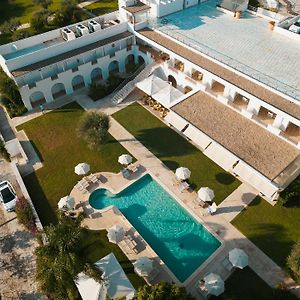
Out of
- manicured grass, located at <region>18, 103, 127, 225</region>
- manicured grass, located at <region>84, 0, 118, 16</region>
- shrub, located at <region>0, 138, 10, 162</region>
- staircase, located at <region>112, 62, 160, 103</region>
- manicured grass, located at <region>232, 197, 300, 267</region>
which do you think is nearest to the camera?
manicured grass, located at <region>232, 197, 300, 267</region>

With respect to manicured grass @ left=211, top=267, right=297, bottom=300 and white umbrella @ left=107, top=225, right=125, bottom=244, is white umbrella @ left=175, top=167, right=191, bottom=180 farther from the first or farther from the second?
manicured grass @ left=211, top=267, right=297, bottom=300

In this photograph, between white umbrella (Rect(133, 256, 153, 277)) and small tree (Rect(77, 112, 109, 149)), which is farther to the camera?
small tree (Rect(77, 112, 109, 149))

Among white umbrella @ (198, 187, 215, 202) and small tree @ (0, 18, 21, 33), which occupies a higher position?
small tree @ (0, 18, 21, 33)

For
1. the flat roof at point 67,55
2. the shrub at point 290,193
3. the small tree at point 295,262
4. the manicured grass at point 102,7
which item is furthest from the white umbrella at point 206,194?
the manicured grass at point 102,7

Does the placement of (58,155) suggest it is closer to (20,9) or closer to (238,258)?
(238,258)


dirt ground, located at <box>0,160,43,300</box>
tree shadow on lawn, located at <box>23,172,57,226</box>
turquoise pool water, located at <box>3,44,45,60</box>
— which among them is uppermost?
turquoise pool water, located at <box>3,44,45,60</box>

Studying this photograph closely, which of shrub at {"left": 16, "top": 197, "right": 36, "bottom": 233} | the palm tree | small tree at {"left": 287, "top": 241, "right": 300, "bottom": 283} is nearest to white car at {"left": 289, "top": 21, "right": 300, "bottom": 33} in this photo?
small tree at {"left": 287, "top": 241, "right": 300, "bottom": 283}

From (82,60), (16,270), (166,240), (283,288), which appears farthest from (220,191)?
(82,60)
